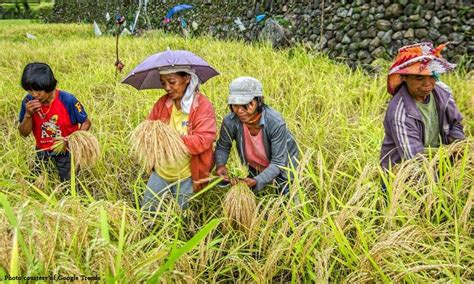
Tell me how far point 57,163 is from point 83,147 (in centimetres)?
49

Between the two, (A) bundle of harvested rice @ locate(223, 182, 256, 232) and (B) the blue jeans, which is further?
(B) the blue jeans

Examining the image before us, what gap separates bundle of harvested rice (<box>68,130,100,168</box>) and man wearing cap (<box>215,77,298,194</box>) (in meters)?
0.64

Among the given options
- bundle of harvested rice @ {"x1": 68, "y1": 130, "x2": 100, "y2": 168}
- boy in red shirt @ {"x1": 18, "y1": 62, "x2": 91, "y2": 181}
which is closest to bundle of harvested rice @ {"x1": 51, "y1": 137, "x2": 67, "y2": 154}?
boy in red shirt @ {"x1": 18, "y1": 62, "x2": 91, "y2": 181}

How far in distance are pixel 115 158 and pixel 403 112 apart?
1811 mm

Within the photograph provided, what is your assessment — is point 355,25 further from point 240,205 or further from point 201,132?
point 240,205

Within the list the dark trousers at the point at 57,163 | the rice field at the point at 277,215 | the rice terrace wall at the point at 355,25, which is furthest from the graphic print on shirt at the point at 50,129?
the rice terrace wall at the point at 355,25

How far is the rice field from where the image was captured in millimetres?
1370

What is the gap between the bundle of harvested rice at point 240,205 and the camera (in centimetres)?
179

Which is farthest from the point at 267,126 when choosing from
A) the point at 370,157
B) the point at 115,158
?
the point at 115,158

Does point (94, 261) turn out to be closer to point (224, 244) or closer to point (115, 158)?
point (224, 244)

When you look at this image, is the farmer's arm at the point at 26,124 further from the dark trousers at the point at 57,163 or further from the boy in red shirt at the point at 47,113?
the dark trousers at the point at 57,163

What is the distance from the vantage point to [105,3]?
14469 mm

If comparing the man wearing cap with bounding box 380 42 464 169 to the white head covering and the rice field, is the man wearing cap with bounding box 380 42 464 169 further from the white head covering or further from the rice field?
the white head covering

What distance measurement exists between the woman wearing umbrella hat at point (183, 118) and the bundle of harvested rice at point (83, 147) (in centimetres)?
32
